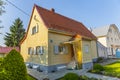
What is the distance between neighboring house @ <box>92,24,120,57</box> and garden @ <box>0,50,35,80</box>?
29.1m

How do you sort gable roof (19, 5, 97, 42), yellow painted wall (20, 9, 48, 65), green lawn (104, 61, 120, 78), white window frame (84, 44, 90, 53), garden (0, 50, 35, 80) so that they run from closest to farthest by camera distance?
garden (0, 50, 35, 80)
green lawn (104, 61, 120, 78)
yellow painted wall (20, 9, 48, 65)
gable roof (19, 5, 97, 42)
white window frame (84, 44, 90, 53)

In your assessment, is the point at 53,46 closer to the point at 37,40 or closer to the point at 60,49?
the point at 60,49

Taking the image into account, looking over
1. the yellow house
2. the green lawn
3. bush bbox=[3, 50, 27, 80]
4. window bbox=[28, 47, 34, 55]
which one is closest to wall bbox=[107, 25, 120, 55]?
the green lawn

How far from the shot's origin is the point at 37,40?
658 inches

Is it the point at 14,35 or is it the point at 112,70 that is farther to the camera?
the point at 14,35

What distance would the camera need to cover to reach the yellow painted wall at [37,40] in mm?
14722

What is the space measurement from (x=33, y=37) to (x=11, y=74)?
11818 millimetres

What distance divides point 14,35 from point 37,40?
26984mm

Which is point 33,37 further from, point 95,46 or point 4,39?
point 4,39

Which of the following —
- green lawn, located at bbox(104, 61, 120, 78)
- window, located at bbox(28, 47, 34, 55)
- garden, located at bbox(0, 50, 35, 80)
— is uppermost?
window, located at bbox(28, 47, 34, 55)

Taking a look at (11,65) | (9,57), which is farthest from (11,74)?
(9,57)

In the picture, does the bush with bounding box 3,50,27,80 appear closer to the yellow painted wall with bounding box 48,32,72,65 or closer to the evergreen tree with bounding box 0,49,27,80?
the evergreen tree with bounding box 0,49,27,80

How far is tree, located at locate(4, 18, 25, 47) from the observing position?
4038cm

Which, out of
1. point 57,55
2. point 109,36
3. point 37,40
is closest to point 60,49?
point 57,55
